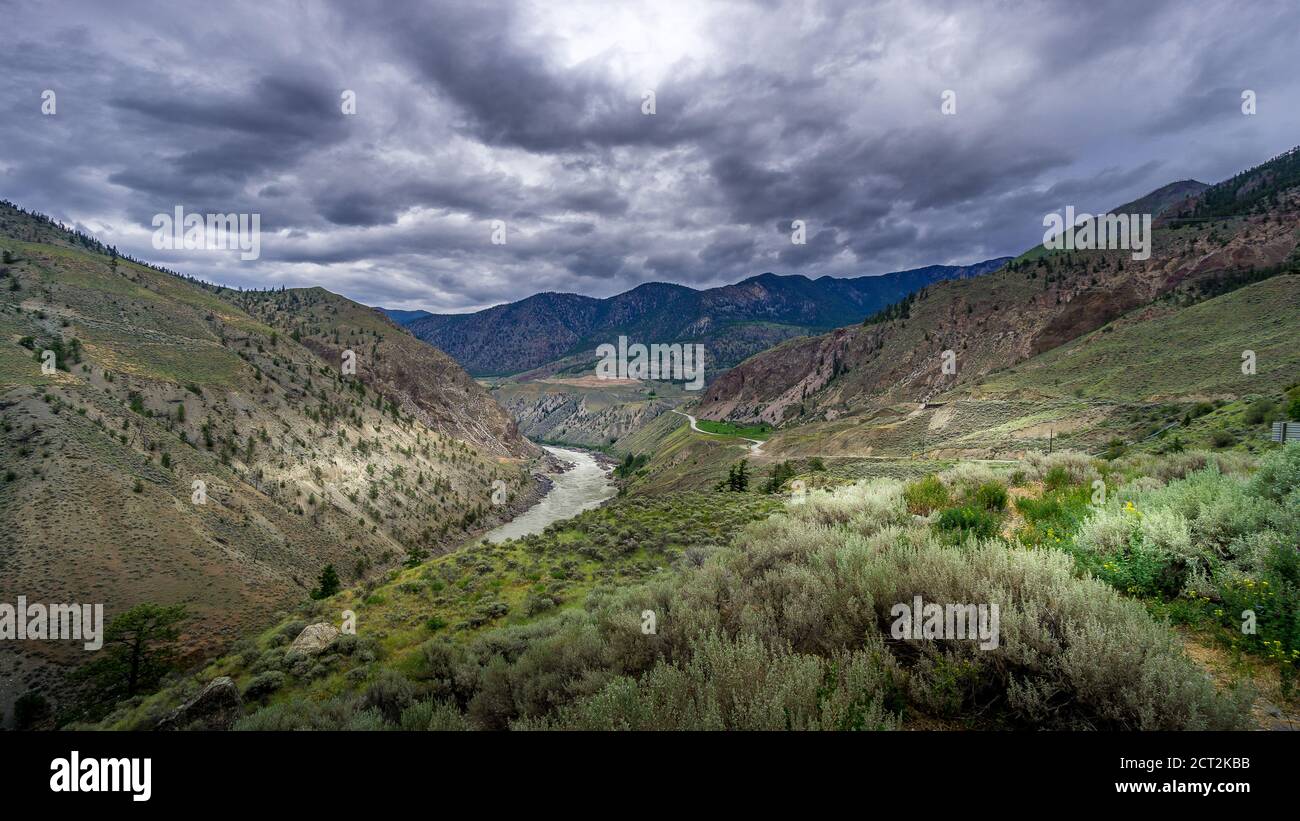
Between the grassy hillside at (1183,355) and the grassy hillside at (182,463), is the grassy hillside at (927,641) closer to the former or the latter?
the grassy hillside at (182,463)

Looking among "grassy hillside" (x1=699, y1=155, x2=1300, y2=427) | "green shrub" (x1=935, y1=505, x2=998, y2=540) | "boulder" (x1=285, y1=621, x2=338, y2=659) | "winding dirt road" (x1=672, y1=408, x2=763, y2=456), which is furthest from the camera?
"winding dirt road" (x1=672, y1=408, x2=763, y2=456)

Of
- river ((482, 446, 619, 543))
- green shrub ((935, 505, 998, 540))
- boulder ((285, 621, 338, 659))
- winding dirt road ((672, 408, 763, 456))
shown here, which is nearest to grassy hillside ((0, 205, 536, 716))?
river ((482, 446, 619, 543))

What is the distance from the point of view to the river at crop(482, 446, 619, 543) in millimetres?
70938

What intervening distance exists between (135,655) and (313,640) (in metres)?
17.2

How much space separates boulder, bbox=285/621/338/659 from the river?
35699 millimetres

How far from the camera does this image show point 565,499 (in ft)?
312

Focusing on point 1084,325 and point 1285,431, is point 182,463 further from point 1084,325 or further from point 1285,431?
point 1084,325

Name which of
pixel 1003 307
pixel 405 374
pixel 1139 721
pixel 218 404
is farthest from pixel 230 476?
pixel 1003 307

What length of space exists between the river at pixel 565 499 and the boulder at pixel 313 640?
35699 millimetres

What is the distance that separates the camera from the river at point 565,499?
70.9 meters

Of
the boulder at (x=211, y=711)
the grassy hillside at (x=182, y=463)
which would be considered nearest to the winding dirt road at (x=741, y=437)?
the grassy hillside at (x=182, y=463)

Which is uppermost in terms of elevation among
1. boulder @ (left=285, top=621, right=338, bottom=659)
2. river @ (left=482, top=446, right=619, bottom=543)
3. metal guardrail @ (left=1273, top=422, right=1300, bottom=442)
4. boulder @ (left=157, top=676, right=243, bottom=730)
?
metal guardrail @ (left=1273, top=422, right=1300, bottom=442)

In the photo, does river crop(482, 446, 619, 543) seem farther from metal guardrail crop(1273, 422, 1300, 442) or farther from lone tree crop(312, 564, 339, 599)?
metal guardrail crop(1273, 422, 1300, 442)

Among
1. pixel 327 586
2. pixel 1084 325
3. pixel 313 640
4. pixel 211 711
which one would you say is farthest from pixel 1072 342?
pixel 211 711
